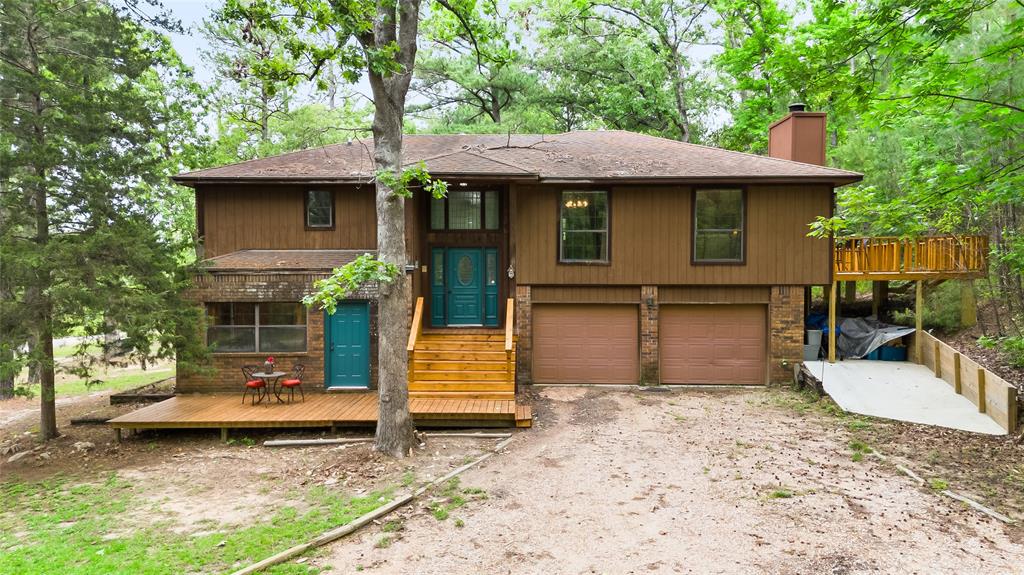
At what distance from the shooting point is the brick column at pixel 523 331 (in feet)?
40.9

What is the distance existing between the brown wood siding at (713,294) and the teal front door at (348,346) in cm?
675

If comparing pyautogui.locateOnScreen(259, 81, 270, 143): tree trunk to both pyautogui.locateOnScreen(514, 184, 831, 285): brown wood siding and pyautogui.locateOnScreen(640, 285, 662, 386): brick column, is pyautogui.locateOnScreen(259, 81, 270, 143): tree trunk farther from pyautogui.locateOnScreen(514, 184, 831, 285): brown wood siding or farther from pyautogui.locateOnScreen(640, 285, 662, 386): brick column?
pyautogui.locateOnScreen(640, 285, 662, 386): brick column

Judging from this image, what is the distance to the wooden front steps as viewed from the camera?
10.2 m

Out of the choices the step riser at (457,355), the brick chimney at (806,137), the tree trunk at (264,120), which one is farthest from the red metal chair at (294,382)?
the tree trunk at (264,120)

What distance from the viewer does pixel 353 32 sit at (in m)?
7.08

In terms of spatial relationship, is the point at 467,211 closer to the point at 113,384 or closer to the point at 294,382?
the point at 294,382

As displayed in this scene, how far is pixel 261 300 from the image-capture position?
1095 cm

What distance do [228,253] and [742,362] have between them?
12.2 m

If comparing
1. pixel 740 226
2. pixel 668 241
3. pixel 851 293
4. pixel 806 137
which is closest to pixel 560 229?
pixel 668 241

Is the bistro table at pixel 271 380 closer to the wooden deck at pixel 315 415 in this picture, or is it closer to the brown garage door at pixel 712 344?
the wooden deck at pixel 315 415

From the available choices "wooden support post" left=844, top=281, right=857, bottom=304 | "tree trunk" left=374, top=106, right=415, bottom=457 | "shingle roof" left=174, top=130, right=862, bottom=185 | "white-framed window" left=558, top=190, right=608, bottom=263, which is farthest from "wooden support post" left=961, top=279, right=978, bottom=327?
"tree trunk" left=374, top=106, right=415, bottom=457

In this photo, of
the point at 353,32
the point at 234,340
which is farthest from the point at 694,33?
the point at 234,340

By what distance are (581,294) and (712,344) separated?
331 cm

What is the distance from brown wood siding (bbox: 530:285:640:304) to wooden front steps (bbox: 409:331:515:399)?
156 cm
